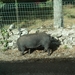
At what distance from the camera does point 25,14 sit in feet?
38.2

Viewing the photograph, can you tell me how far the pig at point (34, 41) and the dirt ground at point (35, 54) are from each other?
0.75 ft

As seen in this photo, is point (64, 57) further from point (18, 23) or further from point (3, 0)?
point (3, 0)

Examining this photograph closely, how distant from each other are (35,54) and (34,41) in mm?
459

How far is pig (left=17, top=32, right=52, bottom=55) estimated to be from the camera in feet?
33.4

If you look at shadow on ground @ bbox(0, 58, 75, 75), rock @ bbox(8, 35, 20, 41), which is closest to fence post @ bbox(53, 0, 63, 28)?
rock @ bbox(8, 35, 20, 41)

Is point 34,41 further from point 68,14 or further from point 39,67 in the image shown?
point 68,14

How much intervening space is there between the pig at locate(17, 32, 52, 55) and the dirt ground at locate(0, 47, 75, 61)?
23 centimetres

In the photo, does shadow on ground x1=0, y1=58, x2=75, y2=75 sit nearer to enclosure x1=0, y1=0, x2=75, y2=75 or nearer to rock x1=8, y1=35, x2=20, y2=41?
enclosure x1=0, y1=0, x2=75, y2=75

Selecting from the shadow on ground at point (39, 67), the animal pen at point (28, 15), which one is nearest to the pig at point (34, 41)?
the shadow on ground at point (39, 67)

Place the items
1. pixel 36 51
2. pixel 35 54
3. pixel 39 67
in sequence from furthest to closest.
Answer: pixel 36 51 → pixel 35 54 → pixel 39 67

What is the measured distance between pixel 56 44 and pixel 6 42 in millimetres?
1791

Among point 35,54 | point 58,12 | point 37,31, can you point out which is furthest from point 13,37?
point 58,12

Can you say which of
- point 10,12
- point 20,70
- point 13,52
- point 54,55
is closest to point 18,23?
point 10,12

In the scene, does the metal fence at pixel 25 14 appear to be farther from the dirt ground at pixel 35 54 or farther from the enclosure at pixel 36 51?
the dirt ground at pixel 35 54
